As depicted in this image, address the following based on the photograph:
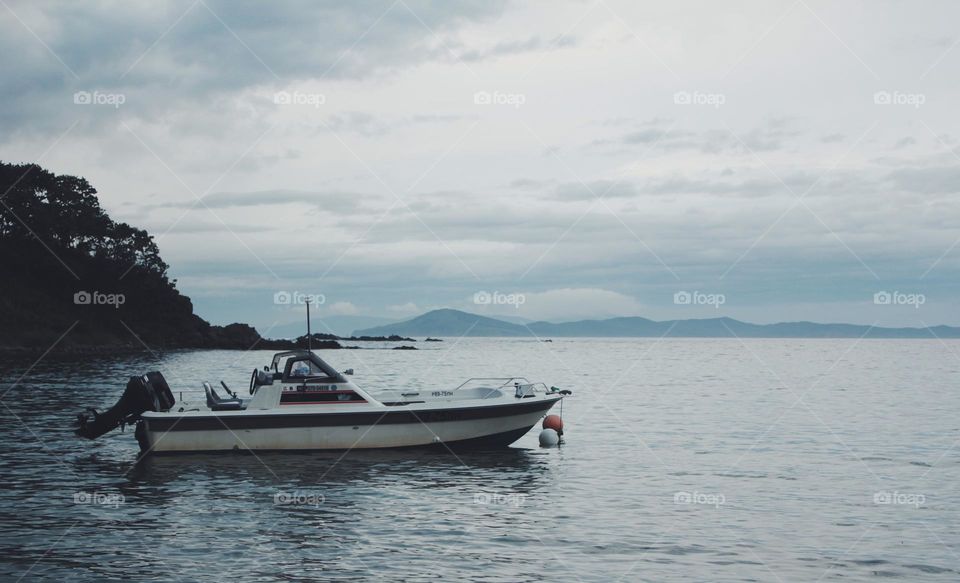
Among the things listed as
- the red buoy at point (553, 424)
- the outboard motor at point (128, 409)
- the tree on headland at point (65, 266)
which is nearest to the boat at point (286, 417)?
the outboard motor at point (128, 409)

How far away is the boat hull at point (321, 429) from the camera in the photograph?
2394 cm

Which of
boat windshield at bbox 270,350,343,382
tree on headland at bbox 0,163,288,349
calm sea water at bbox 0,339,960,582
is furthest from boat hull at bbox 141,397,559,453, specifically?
tree on headland at bbox 0,163,288,349

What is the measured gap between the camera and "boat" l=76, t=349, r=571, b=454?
2397cm

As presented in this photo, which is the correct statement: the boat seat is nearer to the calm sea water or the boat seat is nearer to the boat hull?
the boat hull

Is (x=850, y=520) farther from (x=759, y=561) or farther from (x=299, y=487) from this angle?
(x=299, y=487)

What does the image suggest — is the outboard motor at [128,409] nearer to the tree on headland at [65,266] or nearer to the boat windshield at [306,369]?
the boat windshield at [306,369]

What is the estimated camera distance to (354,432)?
80.5 ft

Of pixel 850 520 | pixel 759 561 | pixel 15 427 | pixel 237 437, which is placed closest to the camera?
pixel 759 561

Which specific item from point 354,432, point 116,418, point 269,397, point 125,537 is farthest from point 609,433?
point 125,537

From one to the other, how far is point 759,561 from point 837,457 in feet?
47.8

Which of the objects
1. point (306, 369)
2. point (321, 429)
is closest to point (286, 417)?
point (321, 429)

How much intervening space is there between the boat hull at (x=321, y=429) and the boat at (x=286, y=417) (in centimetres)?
3

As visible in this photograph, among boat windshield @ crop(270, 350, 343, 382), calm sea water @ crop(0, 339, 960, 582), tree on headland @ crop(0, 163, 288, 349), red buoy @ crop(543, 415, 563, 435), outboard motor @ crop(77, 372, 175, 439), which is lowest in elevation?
calm sea water @ crop(0, 339, 960, 582)

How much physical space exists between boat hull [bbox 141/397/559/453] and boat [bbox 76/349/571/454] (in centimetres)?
3
